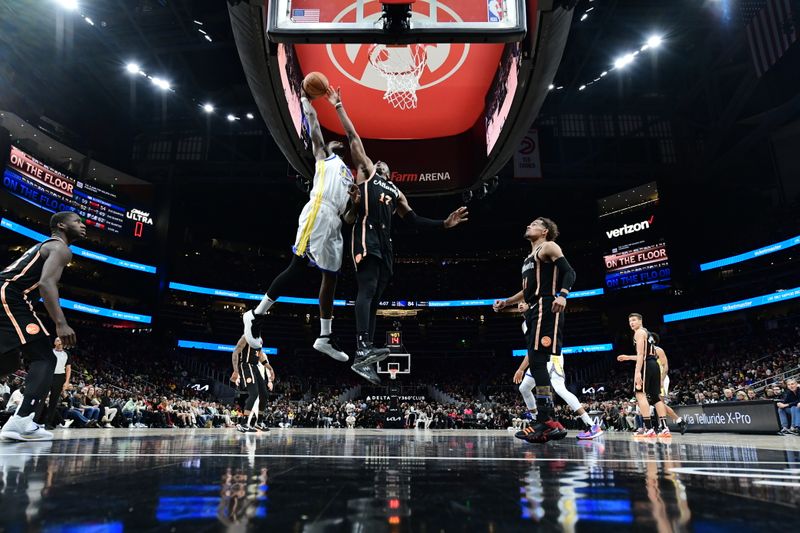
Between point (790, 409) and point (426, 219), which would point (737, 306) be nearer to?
point (790, 409)

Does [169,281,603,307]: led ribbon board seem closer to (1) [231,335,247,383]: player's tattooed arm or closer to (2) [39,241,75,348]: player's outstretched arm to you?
(1) [231,335,247,383]: player's tattooed arm

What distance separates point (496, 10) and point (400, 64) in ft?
6.91

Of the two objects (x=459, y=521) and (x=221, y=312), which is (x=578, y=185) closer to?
(x=221, y=312)

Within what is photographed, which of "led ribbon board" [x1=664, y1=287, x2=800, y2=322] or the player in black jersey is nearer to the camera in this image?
the player in black jersey

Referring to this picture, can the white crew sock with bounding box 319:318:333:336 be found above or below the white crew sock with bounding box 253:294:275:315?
below

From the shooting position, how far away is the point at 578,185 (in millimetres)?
23828

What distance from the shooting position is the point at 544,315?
4160 millimetres

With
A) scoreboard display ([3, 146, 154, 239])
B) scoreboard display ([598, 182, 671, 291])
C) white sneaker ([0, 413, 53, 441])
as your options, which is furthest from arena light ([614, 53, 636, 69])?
scoreboard display ([3, 146, 154, 239])

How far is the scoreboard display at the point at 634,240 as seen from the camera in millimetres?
22109

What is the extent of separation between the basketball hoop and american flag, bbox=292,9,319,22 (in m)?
1.91

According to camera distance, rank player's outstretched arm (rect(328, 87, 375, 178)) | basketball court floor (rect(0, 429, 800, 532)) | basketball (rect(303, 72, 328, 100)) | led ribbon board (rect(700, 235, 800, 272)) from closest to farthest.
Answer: basketball court floor (rect(0, 429, 800, 532)), basketball (rect(303, 72, 328, 100)), player's outstretched arm (rect(328, 87, 375, 178)), led ribbon board (rect(700, 235, 800, 272))

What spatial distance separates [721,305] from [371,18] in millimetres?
23523

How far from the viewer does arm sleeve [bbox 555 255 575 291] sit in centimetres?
400

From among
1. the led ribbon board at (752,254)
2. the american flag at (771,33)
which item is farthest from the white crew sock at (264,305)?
the led ribbon board at (752,254)
